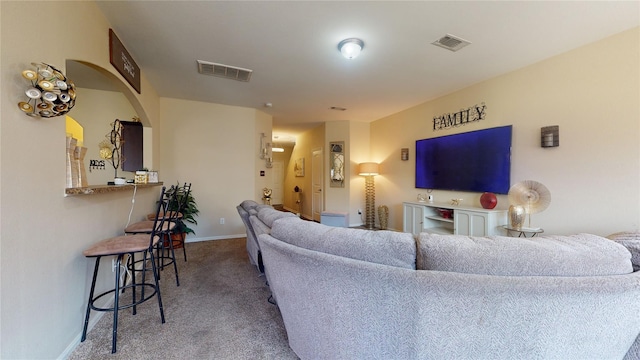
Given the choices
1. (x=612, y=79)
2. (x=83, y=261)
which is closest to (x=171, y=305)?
(x=83, y=261)

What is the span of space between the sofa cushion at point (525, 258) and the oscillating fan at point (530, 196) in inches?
78.5

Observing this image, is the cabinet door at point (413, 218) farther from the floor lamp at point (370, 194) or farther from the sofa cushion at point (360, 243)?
the sofa cushion at point (360, 243)

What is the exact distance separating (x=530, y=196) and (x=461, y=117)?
147cm

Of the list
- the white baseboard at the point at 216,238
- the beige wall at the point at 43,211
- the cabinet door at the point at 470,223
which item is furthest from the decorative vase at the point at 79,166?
the cabinet door at the point at 470,223

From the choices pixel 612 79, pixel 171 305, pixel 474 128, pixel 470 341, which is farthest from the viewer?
pixel 474 128

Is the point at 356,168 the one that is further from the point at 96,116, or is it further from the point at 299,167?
the point at 96,116

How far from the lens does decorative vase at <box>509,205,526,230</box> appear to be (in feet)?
8.84

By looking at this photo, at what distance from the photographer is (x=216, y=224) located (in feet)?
14.5

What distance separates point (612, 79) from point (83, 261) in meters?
4.71

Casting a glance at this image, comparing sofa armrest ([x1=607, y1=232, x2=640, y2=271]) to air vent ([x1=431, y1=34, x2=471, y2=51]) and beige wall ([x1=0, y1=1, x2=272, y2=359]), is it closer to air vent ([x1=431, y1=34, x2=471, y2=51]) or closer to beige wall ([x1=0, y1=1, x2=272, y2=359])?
air vent ([x1=431, y1=34, x2=471, y2=51])

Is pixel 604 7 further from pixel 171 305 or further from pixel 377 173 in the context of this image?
pixel 171 305

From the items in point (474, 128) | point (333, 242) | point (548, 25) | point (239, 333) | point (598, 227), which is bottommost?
point (239, 333)

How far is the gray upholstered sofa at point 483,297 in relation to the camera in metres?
0.92

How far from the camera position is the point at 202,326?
1.80 meters
